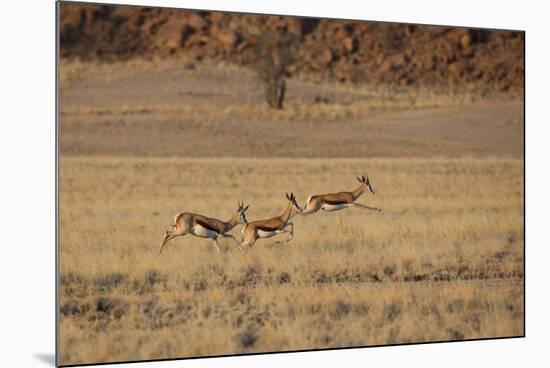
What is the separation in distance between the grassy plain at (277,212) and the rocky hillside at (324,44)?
0.54ft

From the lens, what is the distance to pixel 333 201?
1128cm

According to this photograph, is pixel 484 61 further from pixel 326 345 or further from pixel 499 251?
pixel 326 345

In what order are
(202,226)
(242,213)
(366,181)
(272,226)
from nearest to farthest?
(202,226), (242,213), (272,226), (366,181)

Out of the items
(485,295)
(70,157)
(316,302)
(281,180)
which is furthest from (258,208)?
(485,295)

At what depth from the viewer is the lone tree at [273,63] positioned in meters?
11.0

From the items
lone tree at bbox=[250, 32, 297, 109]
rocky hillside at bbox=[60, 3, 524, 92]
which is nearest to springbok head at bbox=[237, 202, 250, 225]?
lone tree at bbox=[250, 32, 297, 109]

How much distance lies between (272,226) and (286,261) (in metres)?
0.35

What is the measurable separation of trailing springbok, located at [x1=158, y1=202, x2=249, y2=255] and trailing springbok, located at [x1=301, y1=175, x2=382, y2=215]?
2.28 feet

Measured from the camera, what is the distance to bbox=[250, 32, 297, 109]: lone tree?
435 inches

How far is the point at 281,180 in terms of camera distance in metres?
11.1

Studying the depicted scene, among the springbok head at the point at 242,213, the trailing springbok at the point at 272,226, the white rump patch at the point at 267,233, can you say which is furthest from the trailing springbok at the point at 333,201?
the springbok head at the point at 242,213

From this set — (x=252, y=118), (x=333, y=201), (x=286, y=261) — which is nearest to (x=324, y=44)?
(x=252, y=118)

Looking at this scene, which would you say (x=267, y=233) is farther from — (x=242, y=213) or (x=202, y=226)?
(x=202, y=226)

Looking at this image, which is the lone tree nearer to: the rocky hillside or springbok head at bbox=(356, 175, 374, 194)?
the rocky hillside
